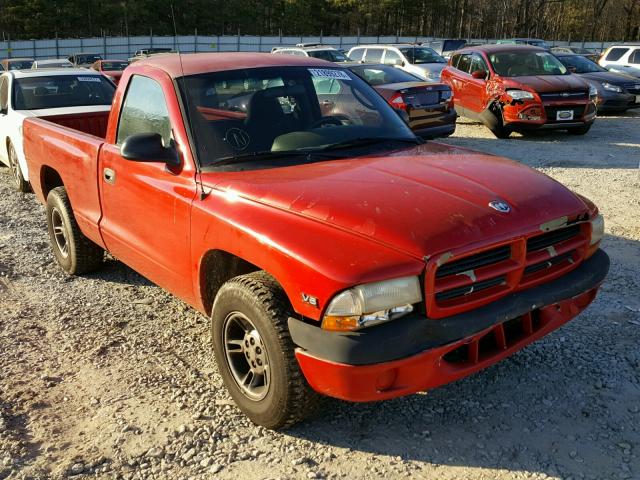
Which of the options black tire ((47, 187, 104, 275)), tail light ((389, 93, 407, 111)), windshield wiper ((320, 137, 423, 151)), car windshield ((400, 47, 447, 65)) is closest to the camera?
windshield wiper ((320, 137, 423, 151))

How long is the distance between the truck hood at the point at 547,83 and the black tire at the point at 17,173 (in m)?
8.62

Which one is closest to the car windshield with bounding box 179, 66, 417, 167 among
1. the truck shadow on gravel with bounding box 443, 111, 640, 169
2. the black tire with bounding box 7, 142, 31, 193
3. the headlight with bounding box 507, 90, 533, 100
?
the black tire with bounding box 7, 142, 31, 193

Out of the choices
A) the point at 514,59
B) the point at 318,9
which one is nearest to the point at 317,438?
the point at 514,59

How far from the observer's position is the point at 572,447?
9.53 feet

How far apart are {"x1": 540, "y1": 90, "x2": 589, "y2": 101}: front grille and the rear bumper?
9.35 m

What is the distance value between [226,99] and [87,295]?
219 cm

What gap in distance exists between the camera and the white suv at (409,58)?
677 inches

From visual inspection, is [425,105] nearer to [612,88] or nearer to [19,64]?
[612,88]

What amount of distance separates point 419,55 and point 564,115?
7704 millimetres

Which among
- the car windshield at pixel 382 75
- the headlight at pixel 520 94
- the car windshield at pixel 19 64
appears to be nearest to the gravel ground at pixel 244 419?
the headlight at pixel 520 94

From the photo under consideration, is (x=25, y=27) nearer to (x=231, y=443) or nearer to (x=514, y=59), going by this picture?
(x=514, y=59)

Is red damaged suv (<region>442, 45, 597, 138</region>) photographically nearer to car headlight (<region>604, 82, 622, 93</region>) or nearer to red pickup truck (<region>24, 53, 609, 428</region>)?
car headlight (<region>604, 82, 622, 93</region>)

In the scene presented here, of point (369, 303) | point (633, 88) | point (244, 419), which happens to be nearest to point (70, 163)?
point (244, 419)

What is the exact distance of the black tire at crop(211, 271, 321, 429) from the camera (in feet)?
9.06
